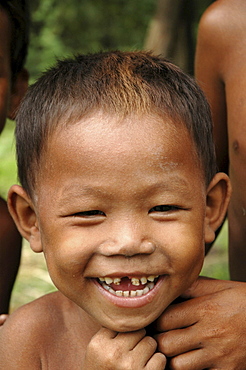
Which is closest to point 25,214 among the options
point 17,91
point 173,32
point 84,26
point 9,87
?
point 9,87

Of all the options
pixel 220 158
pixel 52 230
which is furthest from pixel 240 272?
pixel 52 230

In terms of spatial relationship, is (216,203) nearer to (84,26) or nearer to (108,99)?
(108,99)

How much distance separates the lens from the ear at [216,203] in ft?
6.68

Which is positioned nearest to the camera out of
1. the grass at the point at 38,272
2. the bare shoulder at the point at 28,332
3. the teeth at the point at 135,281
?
the teeth at the point at 135,281

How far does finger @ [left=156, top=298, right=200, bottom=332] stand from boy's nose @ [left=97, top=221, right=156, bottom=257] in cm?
35

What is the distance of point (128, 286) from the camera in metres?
1.83

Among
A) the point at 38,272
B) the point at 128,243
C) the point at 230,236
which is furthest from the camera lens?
the point at 38,272

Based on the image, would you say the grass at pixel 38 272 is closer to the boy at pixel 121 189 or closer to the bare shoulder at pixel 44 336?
the bare shoulder at pixel 44 336

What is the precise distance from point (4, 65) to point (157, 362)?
4.97ft

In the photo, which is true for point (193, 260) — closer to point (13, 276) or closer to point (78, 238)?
point (78, 238)

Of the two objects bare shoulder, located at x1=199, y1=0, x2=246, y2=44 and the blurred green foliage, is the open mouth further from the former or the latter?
the blurred green foliage

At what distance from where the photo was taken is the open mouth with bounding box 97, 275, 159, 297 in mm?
1811

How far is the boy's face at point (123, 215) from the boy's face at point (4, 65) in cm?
87

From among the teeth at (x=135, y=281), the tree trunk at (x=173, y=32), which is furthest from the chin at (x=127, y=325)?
the tree trunk at (x=173, y=32)
